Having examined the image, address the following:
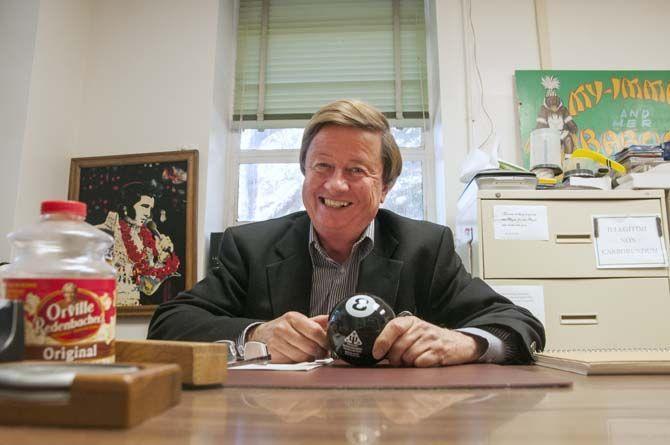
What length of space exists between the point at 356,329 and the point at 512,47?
8.13 feet

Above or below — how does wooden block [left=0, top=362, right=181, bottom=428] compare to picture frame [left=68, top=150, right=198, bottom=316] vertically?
below

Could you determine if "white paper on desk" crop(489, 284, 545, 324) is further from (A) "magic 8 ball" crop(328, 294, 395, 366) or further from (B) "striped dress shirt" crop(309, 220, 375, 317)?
→ (A) "magic 8 ball" crop(328, 294, 395, 366)

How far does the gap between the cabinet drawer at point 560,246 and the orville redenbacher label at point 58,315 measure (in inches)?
67.6

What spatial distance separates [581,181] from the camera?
2.07 metres

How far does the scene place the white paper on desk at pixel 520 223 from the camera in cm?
197

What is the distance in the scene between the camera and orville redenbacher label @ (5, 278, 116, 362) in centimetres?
45

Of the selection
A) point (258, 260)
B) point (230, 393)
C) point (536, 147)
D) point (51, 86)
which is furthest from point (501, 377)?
point (51, 86)

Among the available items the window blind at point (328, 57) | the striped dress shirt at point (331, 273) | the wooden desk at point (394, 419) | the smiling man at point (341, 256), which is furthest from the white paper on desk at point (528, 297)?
the window blind at point (328, 57)

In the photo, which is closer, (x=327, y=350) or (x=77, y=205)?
(x=77, y=205)

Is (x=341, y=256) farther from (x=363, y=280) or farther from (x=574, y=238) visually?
(x=574, y=238)

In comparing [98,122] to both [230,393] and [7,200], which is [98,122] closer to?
[7,200]

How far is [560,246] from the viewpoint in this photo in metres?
1.97

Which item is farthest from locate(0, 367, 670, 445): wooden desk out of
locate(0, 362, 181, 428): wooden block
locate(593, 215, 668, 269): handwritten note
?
locate(593, 215, 668, 269): handwritten note

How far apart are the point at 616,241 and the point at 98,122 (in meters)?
2.73
